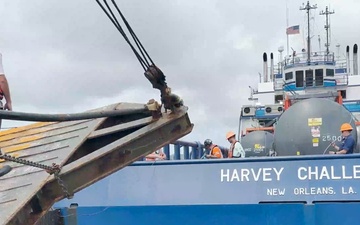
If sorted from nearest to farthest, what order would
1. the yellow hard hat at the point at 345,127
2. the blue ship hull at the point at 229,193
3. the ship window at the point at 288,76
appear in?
the blue ship hull at the point at 229,193 < the yellow hard hat at the point at 345,127 < the ship window at the point at 288,76

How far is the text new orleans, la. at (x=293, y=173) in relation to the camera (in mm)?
5512

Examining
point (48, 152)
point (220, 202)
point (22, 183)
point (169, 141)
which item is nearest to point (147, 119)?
point (169, 141)

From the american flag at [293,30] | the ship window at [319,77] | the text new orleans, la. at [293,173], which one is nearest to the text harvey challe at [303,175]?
the text new orleans, la. at [293,173]

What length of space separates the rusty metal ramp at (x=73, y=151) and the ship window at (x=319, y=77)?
14578 mm

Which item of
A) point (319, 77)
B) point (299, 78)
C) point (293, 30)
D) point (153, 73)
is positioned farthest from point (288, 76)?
point (153, 73)

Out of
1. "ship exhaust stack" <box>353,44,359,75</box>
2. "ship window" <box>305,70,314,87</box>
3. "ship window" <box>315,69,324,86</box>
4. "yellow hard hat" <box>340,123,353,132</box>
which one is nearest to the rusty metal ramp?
"yellow hard hat" <box>340,123,353,132</box>

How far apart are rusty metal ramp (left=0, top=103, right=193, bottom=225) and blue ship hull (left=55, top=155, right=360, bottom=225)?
2.49 m

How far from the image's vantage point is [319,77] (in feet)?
56.9

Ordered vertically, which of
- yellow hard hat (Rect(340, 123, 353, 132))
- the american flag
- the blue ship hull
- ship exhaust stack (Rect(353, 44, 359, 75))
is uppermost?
the american flag

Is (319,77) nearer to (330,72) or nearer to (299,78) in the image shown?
(330,72)

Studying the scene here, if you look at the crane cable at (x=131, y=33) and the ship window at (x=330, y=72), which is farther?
the ship window at (x=330, y=72)

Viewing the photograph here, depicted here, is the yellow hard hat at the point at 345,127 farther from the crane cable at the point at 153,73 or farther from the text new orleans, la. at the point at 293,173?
→ the crane cable at the point at 153,73

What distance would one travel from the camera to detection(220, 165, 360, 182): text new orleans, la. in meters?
5.51

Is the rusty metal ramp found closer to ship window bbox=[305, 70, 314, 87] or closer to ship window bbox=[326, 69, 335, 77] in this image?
ship window bbox=[305, 70, 314, 87]
